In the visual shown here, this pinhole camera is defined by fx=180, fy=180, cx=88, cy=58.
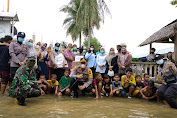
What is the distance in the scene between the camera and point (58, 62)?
6.58 metres

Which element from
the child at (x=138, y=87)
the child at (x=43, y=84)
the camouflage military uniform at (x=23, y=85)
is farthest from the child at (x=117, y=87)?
the camouflage military uniform at (x=23, y=85)

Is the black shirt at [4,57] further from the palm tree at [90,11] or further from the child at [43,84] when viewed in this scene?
the palm tree at [90,11]

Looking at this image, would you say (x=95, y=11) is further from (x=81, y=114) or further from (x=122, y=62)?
(x=81, y=114)

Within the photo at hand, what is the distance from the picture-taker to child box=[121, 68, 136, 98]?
5.87 meters

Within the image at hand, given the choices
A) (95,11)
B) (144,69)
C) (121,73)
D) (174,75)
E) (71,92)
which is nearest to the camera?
(174,75)

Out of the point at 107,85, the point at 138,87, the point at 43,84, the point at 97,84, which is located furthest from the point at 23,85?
the point at 138,87

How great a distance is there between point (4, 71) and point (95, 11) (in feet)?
47.5

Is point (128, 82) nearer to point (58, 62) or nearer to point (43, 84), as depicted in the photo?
point (58, 62)

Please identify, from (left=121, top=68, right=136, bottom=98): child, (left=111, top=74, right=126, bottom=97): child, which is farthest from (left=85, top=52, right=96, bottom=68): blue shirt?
(left=121, top=68, right=136, bottom=98): child

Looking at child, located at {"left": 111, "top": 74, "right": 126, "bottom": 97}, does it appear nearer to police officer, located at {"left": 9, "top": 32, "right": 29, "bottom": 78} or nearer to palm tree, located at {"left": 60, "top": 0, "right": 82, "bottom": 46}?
police officer, located at {"left": 9, "top": 32, "right": 29, "bottom": 78}

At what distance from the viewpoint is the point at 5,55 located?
531cm

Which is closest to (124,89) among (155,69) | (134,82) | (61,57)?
(134,82)

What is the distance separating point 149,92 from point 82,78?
7.07ft

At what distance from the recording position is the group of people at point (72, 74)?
14.7 ft
